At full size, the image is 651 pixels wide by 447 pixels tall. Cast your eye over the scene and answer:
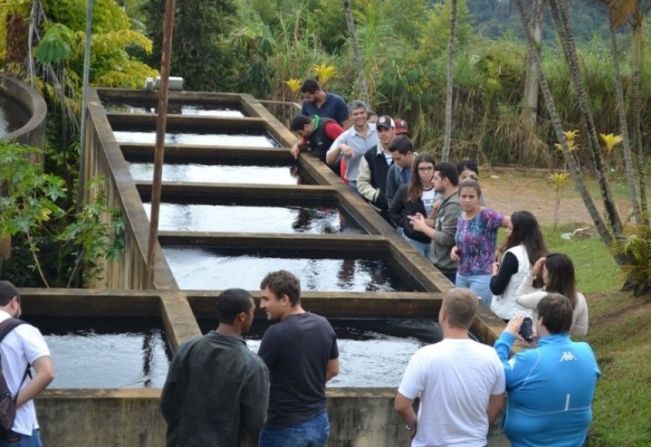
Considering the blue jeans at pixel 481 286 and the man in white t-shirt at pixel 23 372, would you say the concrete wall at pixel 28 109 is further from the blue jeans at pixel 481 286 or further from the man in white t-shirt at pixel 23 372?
the man in white t-shirt at pixel 23 372

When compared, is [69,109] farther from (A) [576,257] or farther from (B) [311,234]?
(B) [311,234]

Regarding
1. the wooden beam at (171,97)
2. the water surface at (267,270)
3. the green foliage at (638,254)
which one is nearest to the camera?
the water surface at (267,270)

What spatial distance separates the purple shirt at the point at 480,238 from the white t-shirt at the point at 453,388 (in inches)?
121

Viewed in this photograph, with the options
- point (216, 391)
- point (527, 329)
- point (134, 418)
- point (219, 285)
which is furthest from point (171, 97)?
point (216, 391)

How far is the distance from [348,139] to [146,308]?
4.26 m

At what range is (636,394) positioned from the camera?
34.0ft

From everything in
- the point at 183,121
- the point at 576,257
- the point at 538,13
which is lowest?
the point at 576,257

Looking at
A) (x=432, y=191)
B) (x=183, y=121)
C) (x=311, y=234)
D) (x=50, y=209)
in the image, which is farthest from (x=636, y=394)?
(x=183, y=121)

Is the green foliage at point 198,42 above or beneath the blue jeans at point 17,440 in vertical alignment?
above

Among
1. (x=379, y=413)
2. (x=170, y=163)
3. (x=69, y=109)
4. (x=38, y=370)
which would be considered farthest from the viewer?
(x=69, y=109)

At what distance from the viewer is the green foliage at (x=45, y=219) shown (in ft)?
42.4

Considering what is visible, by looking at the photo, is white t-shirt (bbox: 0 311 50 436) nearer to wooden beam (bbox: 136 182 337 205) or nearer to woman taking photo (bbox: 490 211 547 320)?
woman taking photo (bbox: 490 211 547 320)

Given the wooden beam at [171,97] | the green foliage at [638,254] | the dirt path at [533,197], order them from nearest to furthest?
the green foliage at [638,254] < the wooden beam at [171,97] < the dirt path at [533,197]

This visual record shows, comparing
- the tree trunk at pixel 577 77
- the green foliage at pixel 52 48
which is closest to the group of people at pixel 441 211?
the tree trunk at pixel 577 77
